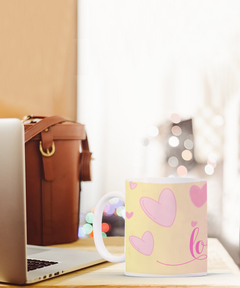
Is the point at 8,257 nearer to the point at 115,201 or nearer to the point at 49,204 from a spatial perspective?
the point at 49,204

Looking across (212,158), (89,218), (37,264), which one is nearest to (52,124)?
(37,264)

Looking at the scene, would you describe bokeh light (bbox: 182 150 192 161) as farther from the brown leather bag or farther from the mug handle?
the mug handle

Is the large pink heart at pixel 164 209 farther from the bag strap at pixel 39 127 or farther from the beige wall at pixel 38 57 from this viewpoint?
the beige wall at pixel 38 57

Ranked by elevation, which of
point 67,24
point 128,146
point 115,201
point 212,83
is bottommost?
point 115,201

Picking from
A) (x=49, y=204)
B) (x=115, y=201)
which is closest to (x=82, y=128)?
(x=49, y=204)

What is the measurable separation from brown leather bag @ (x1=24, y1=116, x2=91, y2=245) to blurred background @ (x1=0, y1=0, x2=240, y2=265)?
18.8 inches

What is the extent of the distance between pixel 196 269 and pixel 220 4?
3.58 ft

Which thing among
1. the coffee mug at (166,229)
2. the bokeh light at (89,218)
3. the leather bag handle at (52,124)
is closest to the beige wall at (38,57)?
the leather bag handle at (52,124)

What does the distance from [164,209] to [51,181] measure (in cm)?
42

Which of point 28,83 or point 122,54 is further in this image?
point 122,54

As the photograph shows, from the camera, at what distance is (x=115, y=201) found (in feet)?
4.79

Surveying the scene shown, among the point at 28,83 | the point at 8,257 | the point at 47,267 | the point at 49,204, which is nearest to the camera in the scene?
the point at 8,257

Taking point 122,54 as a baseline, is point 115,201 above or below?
below

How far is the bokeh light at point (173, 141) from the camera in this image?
4.81 feet
